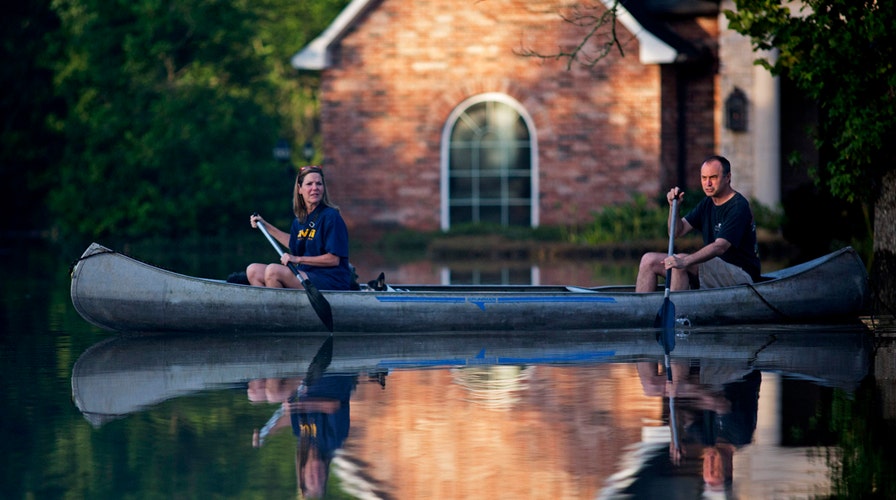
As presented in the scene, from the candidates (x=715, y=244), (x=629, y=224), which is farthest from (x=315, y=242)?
(x=629, y=224)

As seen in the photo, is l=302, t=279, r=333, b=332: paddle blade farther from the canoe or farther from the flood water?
the flood water

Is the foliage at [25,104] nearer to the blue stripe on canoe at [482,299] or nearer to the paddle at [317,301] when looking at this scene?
the paddle at [317,301]

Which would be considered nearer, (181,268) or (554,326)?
(554,326)

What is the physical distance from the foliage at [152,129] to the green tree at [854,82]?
1935cm

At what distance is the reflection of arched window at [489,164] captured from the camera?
29.7 m

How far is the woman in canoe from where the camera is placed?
13227mm

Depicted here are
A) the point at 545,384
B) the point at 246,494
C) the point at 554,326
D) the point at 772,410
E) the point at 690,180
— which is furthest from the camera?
the point at 690,180

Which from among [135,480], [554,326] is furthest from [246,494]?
[554,326]

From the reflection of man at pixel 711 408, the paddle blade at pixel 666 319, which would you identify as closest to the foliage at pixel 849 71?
the paddle blade at pixel 666 319

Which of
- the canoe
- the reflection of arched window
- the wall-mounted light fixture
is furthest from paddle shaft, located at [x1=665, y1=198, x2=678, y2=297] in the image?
the reflection of arched window

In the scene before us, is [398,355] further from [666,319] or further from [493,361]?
[666,319]

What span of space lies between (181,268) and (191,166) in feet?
32.3

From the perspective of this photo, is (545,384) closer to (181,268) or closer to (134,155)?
(181,268)

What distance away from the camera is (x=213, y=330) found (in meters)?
13.6
